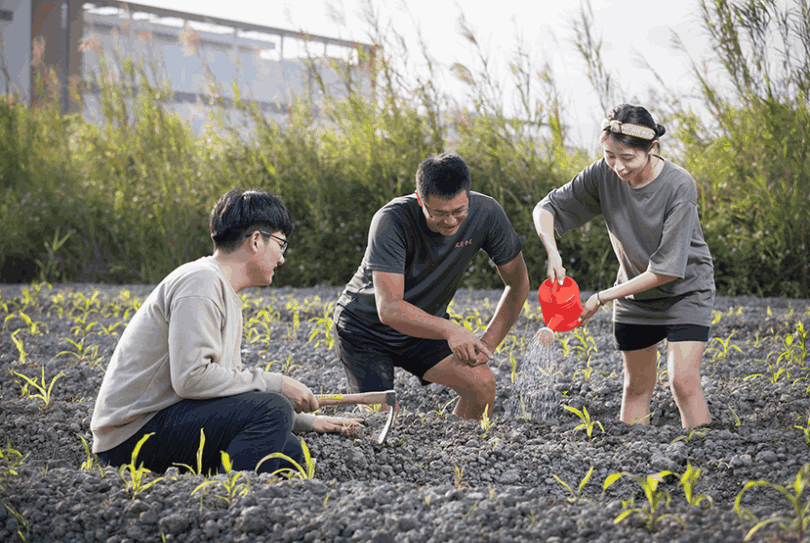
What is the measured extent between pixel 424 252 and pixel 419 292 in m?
0.20

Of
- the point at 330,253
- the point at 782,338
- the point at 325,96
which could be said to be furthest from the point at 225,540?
the point at 325,96

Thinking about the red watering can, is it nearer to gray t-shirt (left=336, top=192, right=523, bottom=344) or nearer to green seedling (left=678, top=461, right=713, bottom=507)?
gray t-shirt (left=336, top=192, right=523, bottom=344)

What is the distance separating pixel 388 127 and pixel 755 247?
4.10m

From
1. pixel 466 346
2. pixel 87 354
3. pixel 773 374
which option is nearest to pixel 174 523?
pixel 466 346

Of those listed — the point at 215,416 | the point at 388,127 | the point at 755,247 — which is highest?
the point at 388,127

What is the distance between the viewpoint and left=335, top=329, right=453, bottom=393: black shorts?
3105 millimetres

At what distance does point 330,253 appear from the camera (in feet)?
24.5

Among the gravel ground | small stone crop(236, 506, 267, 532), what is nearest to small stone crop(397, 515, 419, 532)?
the gravel ground

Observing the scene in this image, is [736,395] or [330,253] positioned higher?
[330,253]

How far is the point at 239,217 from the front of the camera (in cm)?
219

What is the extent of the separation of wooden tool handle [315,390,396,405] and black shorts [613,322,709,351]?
118cm

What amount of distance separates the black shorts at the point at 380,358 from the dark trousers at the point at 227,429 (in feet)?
3.13

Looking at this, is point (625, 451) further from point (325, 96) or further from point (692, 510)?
point (325, 96)

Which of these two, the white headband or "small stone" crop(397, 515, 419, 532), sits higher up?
the white headband
